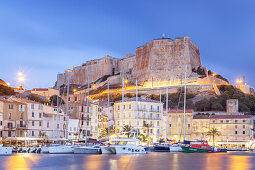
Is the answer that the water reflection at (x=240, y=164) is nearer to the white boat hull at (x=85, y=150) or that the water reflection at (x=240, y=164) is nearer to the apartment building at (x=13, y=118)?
the white boat hull at (x=85, y=150)

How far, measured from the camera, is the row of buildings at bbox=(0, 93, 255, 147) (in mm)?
56781

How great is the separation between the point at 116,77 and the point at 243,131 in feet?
222

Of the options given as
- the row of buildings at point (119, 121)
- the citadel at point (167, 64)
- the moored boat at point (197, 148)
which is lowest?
the moored boat at point (197, 148)

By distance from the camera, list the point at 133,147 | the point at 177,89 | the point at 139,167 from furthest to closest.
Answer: the point at 177,89, the point at 133,147, the point at 139,167

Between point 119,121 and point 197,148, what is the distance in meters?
18.6

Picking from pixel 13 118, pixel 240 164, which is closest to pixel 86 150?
pixel 13 118

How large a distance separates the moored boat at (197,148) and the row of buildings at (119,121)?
3943 mm

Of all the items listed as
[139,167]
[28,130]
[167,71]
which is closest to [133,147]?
[139,167]

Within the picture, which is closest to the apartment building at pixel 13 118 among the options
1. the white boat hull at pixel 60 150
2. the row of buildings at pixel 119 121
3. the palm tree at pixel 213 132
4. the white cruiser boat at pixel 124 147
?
the row of buildings at pixel 119 121

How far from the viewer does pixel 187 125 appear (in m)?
78.1

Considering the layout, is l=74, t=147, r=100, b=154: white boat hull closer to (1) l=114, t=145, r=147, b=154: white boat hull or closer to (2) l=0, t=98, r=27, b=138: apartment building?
(1) l=114, t=145, r=147, b=154: white boat hull

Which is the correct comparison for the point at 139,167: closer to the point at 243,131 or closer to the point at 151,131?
the point at 151,131

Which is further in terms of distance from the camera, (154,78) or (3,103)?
(154,78)

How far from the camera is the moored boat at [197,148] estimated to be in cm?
5816
